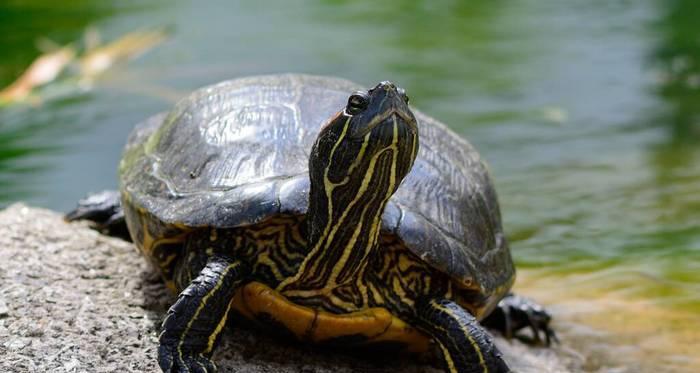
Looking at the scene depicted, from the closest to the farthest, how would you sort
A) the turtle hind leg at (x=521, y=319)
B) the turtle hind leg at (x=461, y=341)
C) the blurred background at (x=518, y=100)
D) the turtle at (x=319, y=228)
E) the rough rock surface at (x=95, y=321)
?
the turtle at (x=319, y=228), the rough rock surface at (x=95, y=321), the turtle hind leg at (x=461, y=341), the turtle hind leg at (x=521, y=319), the blurred background at (x=518, y=100)

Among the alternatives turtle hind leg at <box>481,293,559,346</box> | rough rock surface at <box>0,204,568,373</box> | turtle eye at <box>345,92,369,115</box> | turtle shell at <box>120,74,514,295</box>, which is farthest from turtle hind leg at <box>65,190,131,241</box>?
turtle eye at <box>345,92,369,115</box>

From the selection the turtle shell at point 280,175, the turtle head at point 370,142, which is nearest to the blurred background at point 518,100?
the turtle shell at point 280,175

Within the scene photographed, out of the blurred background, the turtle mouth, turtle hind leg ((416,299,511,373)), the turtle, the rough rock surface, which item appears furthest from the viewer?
the blurred background

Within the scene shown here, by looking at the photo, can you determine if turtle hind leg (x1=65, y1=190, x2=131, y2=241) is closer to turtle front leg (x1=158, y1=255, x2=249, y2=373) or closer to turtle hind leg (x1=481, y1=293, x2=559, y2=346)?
turtle front leg (x1=158, y1=255, x2=249, y2=373)

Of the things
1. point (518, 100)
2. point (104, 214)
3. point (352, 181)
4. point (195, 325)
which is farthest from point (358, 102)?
point (518, 100)

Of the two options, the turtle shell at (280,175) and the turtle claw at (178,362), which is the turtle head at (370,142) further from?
the turtle claw at (178,362)

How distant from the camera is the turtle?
3.11 m

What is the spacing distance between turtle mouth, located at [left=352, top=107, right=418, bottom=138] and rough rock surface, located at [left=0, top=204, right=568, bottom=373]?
1002 millimetres

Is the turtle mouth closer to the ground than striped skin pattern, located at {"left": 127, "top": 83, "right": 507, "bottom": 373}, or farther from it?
farther from it

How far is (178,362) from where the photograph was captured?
3.13 m

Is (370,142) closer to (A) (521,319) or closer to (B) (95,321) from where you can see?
(B) (95,321)

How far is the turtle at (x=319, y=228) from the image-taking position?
3.11 m

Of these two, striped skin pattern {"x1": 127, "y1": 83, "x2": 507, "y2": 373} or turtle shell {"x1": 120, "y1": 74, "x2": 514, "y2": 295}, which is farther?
turtle shell {"x1": 120, "y1": 74, "x2": 514, "y2": 295}

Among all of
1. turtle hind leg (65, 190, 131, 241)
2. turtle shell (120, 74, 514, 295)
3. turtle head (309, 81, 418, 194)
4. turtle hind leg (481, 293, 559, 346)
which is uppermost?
turtle head (309, 81, 418, 194)
